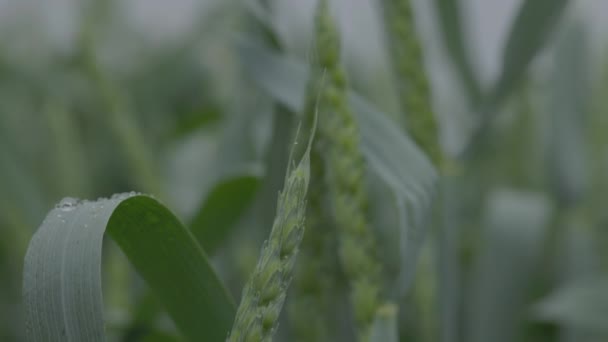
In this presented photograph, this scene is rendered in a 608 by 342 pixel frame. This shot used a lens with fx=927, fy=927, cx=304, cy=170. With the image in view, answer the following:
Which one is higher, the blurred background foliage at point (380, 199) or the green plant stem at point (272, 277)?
the green plant stem at point (272, 277)

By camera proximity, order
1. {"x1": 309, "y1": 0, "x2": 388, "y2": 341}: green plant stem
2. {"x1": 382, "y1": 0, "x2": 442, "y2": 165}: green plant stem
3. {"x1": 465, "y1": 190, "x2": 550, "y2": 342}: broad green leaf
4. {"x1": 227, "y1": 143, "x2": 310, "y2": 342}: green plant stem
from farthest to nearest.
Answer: {"x1": 465, "y1": 190, "x2": 550, "y2": 342}: broad green leaf < {"x1": 382, "y1": 0, "x2": 442, "y2": 165}: green plant stem < {"x1": 309, "y1": 0, "x2": 388, "y2": 341}: green plant stem < {"x1": 227, "y1": 143, "x2": 310, "y2": 342}: green plant stem

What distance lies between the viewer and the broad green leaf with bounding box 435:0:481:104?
79cm

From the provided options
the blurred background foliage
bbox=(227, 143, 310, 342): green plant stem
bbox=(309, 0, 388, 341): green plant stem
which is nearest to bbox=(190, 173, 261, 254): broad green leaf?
the blurred background foliage

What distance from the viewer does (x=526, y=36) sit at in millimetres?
593

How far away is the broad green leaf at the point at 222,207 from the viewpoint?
554 millimetres

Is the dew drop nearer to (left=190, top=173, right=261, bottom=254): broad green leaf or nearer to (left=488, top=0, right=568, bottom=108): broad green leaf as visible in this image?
(left=190, top=173, right=261, bottom=254): broad green leaf

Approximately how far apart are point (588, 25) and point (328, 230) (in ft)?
2.21

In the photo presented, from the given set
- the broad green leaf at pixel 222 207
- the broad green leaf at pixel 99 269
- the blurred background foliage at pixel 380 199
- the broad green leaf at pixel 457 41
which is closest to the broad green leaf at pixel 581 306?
the blurred background foliage at pixel 380 199

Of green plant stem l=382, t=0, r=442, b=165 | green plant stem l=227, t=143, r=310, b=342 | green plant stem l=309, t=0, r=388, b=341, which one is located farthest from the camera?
green plant stem l=382, t=0, r=442, b=165

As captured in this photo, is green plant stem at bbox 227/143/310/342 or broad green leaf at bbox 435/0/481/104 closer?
green plant stem at bbox 227/143/310/342

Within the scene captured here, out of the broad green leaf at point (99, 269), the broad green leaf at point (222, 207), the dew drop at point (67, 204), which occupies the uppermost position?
the dew drop at point (67, 204)

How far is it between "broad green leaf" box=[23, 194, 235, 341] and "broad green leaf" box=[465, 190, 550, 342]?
0.31 m

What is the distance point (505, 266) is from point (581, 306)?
7cm

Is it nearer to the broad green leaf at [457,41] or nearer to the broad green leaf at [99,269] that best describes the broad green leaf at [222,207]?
the broad green leaf at [99,269]
